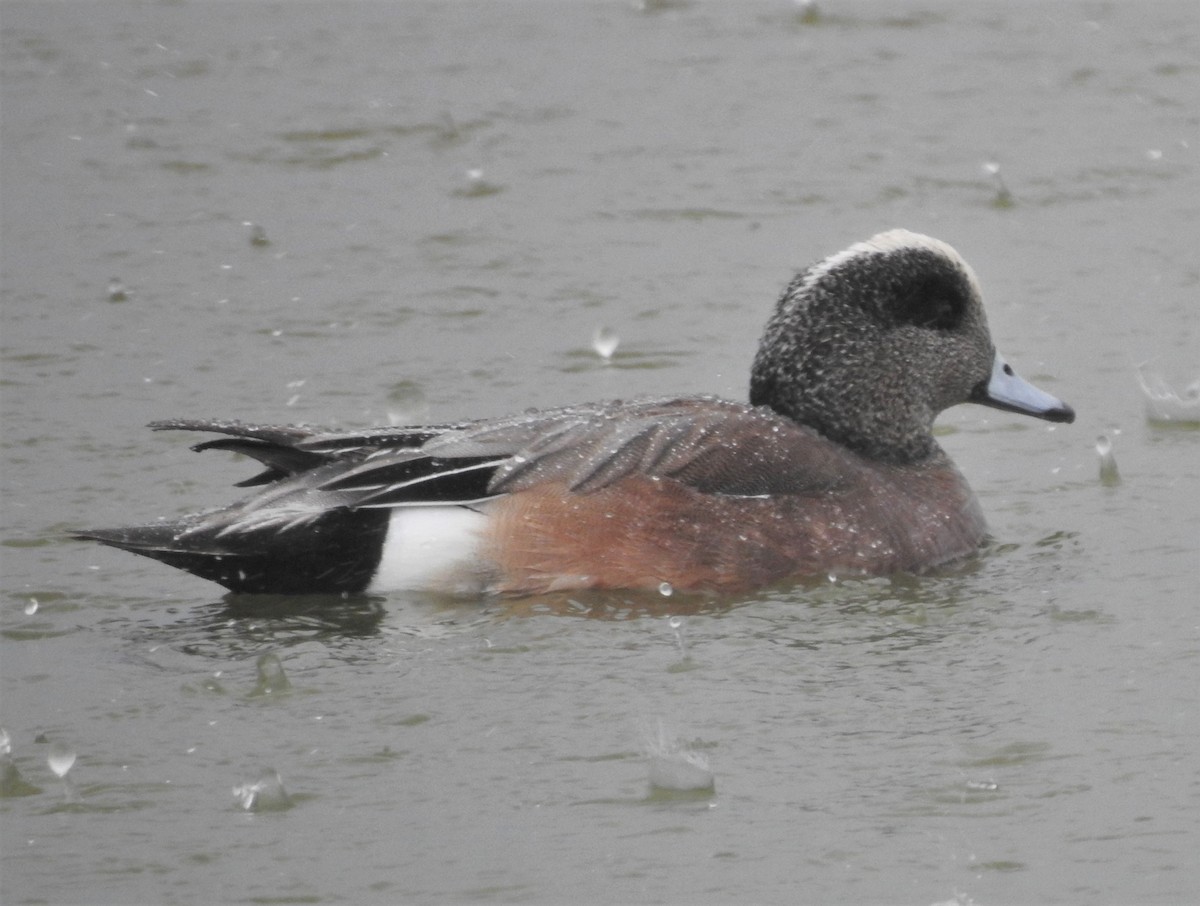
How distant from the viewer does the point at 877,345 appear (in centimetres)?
710

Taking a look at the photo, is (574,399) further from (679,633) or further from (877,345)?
(679,633)

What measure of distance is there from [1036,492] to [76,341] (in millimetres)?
3852

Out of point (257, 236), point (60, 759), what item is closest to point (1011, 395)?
point (60, 759)

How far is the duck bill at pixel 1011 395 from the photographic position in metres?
7.30

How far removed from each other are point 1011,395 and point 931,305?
411 millimetres

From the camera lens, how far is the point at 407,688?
5949 millimetres

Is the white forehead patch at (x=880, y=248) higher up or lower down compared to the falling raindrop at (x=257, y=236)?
higher up

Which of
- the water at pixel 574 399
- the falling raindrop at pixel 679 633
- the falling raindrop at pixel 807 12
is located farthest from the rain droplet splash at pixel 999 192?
the falling raindrop at pixel 679 633

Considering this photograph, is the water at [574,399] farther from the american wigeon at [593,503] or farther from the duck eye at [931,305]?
the duck eye at [931,305]

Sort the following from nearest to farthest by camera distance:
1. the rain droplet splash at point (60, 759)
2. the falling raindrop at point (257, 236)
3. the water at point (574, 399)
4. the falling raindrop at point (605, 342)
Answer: the water at point (574, 399) < the rain droplet splash at point (60, 759) < the falling raindrop at point (605, 342) < the falling raindrop at point (257, 236)

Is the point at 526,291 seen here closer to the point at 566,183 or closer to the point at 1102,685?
the point at 566,183

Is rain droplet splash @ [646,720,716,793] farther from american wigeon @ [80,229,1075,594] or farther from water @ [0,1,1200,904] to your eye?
american wigeon @ [80,229,1075,594]

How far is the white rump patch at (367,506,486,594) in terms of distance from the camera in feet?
21.4

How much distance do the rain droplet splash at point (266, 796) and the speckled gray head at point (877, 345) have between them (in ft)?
8.04
